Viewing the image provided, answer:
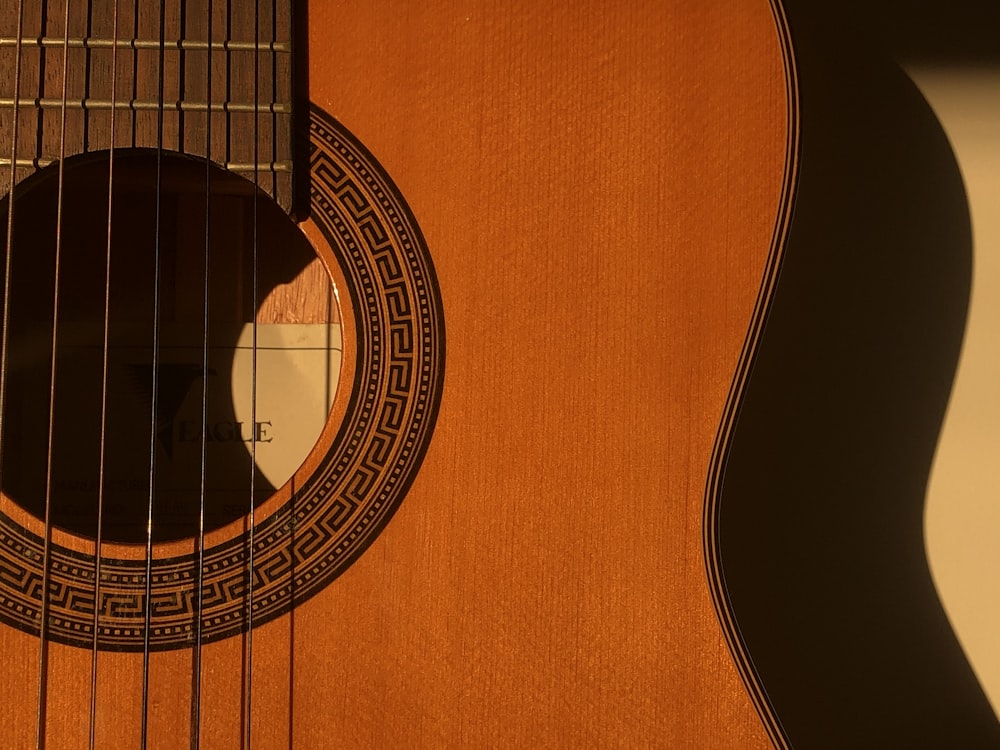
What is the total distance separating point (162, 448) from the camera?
63cm

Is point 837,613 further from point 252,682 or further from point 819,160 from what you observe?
point 252,682

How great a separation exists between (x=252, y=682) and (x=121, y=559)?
0.35 feet

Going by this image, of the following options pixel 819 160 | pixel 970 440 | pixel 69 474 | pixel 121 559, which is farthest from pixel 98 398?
pixel 970 440

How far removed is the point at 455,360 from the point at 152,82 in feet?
0.81

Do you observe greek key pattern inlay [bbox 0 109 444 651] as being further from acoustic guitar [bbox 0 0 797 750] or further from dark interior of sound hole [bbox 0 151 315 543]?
dark interior of sound hole [bbox 0 151 315 543]

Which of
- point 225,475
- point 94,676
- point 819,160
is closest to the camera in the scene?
point 94,676

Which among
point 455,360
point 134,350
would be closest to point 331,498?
point 455,360

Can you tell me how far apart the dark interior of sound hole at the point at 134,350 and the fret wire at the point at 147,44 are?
11cm

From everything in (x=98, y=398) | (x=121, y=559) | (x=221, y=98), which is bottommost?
(x=121, y=559)

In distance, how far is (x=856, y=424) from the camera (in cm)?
74

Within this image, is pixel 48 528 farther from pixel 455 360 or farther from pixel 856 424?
pixel 856 424

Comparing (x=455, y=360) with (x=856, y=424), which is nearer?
(x=455, y=360)

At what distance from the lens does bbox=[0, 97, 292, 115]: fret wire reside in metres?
0.50

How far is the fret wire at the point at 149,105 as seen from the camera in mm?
503
